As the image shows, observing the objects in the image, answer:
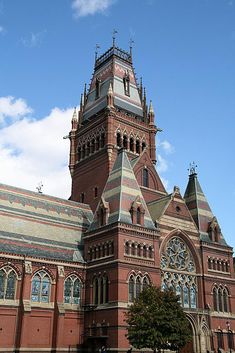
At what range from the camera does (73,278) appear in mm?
55875

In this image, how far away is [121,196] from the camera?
5681 centimetres

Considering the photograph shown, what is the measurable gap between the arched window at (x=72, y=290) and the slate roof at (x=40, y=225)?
258 centimetres

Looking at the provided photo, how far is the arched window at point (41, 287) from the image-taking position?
5194 cm

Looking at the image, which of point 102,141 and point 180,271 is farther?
point 102,141

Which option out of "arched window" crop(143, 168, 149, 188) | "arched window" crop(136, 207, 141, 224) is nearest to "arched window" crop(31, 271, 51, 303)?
"arched window" crop(136, 207, 141, 224)

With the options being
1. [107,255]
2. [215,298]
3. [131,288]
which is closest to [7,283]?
[107,255]

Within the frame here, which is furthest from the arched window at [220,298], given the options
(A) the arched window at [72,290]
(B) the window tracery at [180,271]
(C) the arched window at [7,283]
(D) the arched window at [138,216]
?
(C) the arched window at [7,283]

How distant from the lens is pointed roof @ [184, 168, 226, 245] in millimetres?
66219

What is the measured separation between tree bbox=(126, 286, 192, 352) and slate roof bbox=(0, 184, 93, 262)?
48.6ft

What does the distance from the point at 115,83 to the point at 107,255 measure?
3578 cm

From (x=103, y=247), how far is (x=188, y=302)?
1412 centimetres

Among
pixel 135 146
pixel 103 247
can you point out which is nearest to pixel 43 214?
pixel 103 247

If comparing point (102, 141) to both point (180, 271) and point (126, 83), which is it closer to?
point (126, 83)

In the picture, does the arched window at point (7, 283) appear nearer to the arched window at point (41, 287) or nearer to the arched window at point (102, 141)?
the arched window at point (41, 287)
